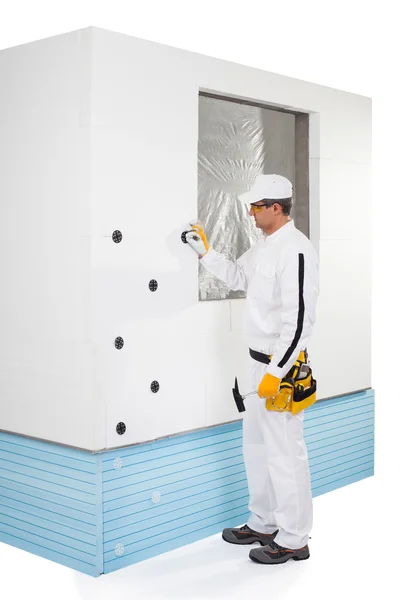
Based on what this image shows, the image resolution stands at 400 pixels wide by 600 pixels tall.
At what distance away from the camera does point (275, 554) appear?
3730mm

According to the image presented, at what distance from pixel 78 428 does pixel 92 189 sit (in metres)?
0.98

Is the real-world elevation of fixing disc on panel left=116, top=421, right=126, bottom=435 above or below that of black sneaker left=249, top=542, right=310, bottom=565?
above

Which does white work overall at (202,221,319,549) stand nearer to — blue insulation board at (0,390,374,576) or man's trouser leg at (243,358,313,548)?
man's trouser leg at (243,358,313,548)

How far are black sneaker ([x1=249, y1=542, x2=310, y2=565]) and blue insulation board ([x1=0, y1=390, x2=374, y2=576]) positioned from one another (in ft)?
1.12

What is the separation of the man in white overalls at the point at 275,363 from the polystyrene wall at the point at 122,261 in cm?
22

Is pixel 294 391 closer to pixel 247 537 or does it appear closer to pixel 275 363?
pixel 275 363

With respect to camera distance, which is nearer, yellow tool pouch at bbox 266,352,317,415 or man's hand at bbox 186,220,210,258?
yellow tool pouch at bbox 266,352,317,415

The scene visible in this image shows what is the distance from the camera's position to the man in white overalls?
3641mm

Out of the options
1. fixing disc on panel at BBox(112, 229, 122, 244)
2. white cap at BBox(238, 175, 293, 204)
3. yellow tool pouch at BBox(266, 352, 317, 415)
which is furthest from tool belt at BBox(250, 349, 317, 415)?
fixing disc on panel at BBox(112, 229, 122, 244)

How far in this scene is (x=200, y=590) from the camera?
3424mm

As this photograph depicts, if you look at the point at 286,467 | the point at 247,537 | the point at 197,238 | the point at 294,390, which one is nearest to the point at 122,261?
the point at 197,238

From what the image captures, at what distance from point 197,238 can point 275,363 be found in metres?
0.68

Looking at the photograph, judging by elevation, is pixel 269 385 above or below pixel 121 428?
above

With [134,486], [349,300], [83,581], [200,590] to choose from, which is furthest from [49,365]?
[349,300]
